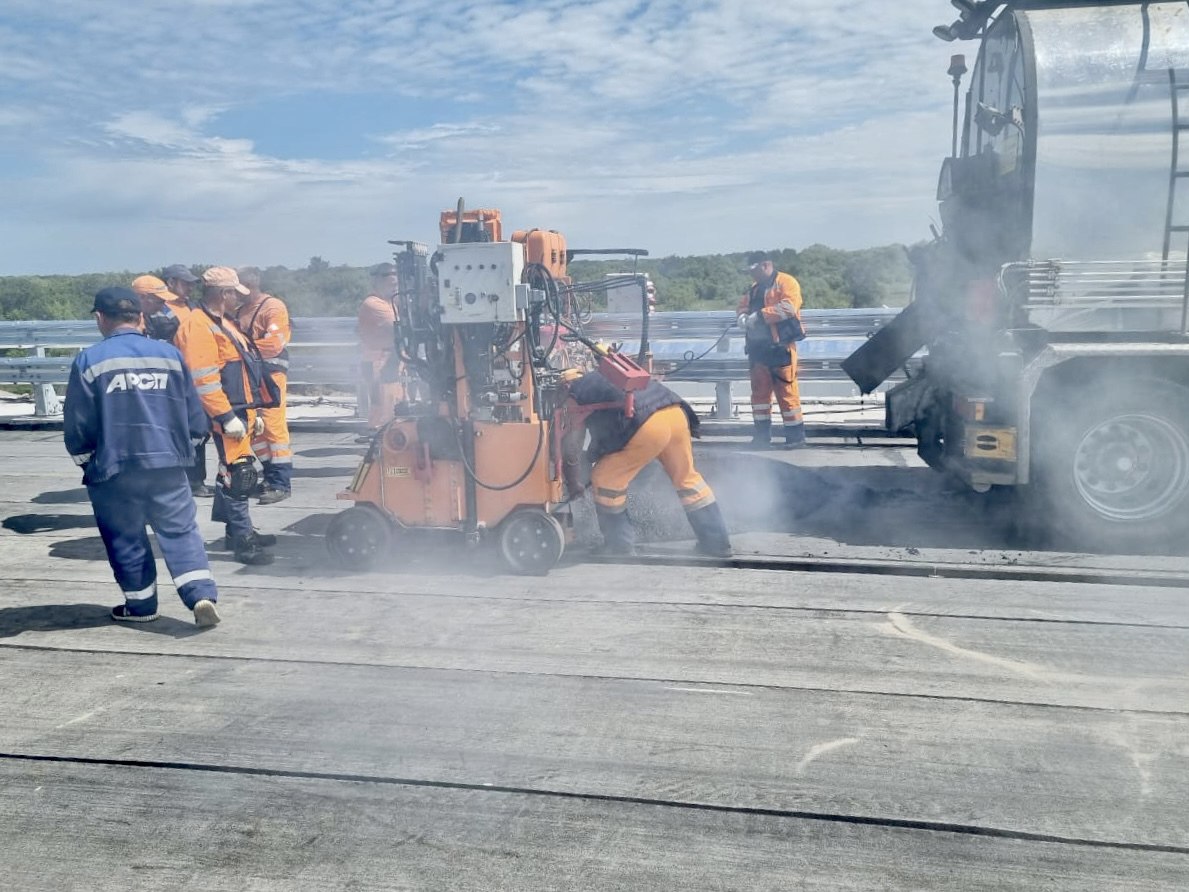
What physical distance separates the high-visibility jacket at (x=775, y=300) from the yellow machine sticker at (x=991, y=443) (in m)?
3.64

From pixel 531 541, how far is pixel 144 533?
2.03 m

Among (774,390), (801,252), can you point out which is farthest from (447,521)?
(801,252)

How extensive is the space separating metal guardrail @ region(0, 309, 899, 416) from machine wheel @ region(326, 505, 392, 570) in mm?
4878

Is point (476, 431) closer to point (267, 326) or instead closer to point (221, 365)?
point (221, 365)

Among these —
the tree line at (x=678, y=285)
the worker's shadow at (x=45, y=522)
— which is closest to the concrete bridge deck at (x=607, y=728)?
the worker's shadow at (x=45, y=522)

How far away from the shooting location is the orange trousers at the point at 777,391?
10336 mm

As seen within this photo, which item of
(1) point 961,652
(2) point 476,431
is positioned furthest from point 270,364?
(1) point 961,652

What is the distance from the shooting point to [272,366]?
8.49m

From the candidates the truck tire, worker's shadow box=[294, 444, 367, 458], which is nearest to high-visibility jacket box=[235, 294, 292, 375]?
worker's shadow box=[294, 444, 367, 458]

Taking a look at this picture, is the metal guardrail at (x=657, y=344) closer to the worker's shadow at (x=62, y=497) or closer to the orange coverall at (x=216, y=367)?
the worker's shadow at (x=62, y=497)

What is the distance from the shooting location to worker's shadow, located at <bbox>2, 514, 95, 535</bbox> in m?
7.70

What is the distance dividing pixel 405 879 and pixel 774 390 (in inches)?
317

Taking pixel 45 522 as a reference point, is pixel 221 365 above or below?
above

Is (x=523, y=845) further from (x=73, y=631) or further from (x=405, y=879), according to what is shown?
(x=73, y=631)
